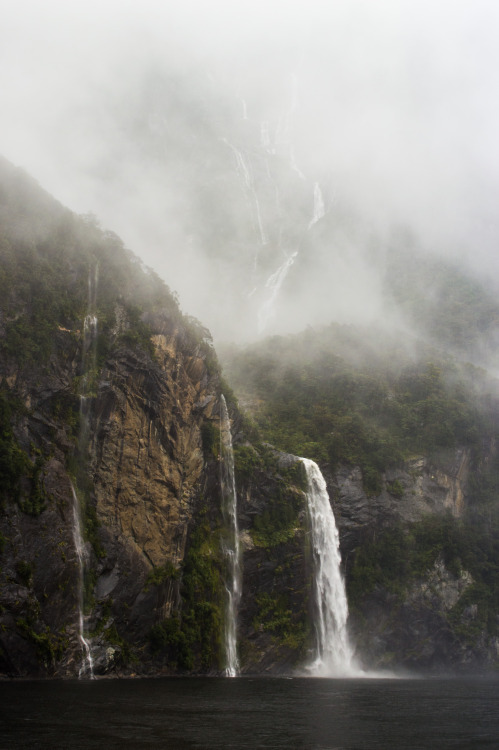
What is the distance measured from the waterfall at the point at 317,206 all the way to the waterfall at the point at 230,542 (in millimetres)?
94411

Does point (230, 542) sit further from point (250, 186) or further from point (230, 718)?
point (250, 186)

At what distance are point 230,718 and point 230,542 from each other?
24.3 meters

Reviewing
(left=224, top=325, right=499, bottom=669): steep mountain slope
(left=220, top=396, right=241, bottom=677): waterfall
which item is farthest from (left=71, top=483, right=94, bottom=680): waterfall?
(left=224, top=325, right=499, bottom=669): steep mountain slope

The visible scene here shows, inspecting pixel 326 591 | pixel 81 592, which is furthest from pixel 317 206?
pixel 81 592

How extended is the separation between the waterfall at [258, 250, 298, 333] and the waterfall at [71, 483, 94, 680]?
237 ft

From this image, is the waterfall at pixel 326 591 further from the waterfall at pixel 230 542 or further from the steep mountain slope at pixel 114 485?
the waterfall at pixel 230 542

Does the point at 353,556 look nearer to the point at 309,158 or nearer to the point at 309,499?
the point at 309,499

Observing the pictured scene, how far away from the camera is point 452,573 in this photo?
173 ft

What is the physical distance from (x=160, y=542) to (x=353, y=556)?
67.0 ft

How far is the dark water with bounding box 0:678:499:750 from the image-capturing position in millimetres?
15328

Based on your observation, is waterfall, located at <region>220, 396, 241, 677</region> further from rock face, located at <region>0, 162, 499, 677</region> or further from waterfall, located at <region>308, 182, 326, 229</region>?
waterfall, located at <region>308, 182, 326, 229</region>

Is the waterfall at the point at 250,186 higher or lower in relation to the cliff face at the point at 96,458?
higher

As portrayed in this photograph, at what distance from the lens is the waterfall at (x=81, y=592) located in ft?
99.7

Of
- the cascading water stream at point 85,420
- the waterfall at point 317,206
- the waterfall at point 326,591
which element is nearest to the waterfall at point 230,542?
the waterfall at point 326,591
